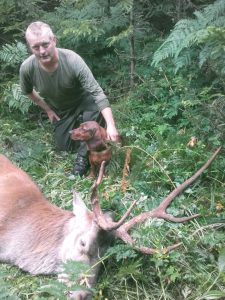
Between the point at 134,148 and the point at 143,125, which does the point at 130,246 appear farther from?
the point at 143,125

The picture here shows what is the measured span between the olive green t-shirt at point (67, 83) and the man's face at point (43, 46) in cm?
24

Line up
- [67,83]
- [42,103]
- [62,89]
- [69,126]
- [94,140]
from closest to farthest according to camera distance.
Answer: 1. [94,140]
2. [67,83]
3. [62,89]
4. [69,126]
5. [42,103]

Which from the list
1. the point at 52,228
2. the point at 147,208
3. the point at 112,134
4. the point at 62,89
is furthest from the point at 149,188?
the point at 62,89

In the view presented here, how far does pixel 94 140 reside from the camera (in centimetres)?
594

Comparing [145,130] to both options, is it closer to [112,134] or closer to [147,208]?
[112,134]

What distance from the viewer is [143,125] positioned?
6.82 m

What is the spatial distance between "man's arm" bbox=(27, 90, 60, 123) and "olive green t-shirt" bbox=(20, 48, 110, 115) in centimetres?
7

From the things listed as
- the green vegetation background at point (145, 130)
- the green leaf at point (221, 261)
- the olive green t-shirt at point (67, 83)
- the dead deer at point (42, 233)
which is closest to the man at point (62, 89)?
the olive green t-shirt at point (67, 83)

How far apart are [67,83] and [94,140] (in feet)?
2.90

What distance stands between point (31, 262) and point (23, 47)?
3852mm

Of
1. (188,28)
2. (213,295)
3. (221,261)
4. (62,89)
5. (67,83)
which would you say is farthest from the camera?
(188,28)

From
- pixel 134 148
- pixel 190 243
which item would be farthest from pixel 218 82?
pixel 190 243

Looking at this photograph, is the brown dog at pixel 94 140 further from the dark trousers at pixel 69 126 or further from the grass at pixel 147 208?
the dark trousers at pixel 69 126

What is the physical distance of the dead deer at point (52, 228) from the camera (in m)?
4.50
